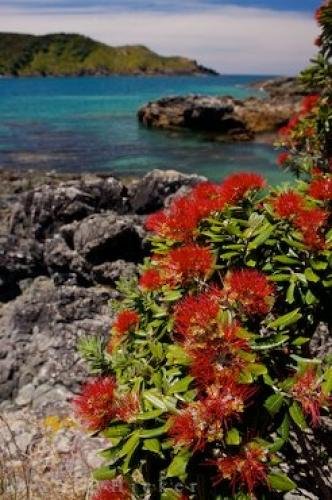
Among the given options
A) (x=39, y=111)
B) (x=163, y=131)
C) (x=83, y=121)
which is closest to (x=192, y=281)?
(x=163, y=131)

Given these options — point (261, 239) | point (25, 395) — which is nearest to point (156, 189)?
point (25, 395)

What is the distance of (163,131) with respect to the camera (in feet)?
138

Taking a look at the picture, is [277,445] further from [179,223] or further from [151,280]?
[179,223]

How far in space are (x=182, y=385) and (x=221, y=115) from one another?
4118 cm

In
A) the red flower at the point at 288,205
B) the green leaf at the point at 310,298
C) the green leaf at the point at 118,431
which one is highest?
the red flower at the point at 288,205

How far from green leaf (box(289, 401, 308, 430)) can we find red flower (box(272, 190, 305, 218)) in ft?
3.66

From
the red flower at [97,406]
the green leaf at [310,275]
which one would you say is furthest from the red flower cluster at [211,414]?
the green leaf at [310,275]

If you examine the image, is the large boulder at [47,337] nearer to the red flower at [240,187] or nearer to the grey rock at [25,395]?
the grey rock at [25,395]

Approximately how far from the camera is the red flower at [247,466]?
2660mm

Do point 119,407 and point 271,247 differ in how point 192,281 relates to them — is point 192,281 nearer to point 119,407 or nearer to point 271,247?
point 271,247

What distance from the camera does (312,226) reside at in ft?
11.1

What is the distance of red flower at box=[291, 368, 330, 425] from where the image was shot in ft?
9.11

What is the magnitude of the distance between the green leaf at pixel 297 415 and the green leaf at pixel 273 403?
0.06 meters

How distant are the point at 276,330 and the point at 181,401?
0.62 metres
